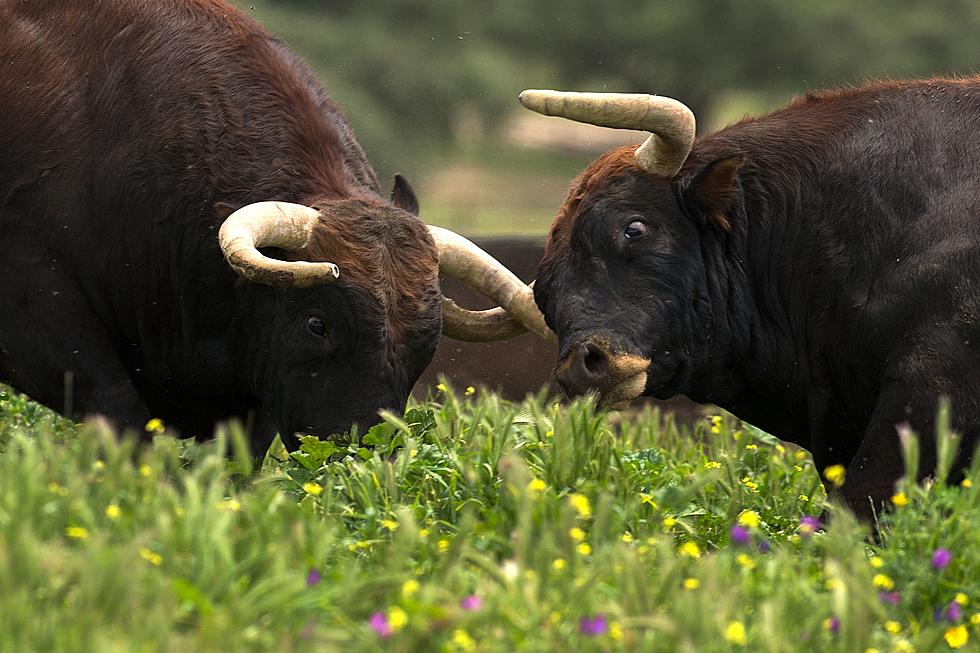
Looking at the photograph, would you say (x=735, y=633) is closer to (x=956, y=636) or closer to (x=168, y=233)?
(x=956, y=636)

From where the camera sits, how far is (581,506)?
4.45 meters

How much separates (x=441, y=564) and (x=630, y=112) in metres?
2.20

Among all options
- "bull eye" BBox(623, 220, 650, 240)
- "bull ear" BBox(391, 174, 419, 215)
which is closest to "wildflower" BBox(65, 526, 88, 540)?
"bull eye" BBox(623, 220, 650, 240)

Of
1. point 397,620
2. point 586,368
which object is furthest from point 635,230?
point 397,620

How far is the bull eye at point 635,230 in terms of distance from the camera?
6117 mm

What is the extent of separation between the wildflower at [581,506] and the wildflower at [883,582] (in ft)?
2.61

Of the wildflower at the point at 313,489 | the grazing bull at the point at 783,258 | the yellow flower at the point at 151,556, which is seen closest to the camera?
the yellow flower at the point at 151,556

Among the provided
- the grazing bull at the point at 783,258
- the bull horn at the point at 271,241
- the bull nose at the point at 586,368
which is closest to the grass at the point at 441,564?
the bull nose at the point at 586,368

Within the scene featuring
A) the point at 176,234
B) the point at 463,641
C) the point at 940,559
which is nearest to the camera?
the point at 463,641

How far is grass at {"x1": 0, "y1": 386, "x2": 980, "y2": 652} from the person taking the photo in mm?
3568

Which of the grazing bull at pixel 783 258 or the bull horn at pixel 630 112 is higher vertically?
the bull horn at pixel 630 112

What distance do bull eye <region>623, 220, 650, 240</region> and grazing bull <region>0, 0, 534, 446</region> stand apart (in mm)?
820

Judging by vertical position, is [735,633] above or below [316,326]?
above

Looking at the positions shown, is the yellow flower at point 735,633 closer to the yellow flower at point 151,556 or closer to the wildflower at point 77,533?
the yellow flower at point 151,556
